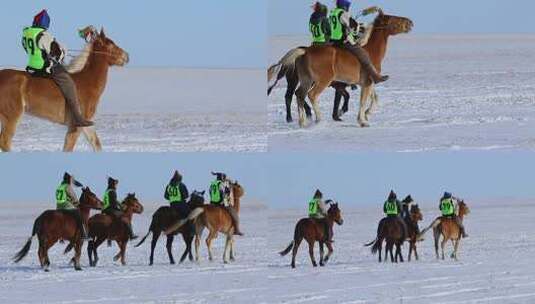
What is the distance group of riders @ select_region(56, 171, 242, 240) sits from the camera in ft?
58.4

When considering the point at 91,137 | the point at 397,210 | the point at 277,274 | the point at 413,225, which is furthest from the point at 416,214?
the point at 91,137

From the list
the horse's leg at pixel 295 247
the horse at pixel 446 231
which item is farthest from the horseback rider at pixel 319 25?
the horse at pixel 446 231

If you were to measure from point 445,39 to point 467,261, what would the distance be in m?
5.57

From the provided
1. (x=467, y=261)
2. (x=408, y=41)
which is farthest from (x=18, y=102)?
(x=408, y=41)

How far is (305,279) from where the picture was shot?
57.9 feet

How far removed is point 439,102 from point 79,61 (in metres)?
5.19

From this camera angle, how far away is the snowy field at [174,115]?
17812 mm

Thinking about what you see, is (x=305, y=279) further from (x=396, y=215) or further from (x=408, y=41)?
(x=408, y=41)

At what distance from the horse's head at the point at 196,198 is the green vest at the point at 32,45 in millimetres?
2623

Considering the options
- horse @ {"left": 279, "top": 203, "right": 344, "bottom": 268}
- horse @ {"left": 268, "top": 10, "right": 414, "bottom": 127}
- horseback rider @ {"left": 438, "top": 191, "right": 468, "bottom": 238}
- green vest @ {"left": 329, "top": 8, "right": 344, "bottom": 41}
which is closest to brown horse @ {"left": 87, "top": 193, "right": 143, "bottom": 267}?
horse @ {"left": 279, "top": 203, "right": 344, "bottom": 268}

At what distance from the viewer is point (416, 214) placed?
19.3 meters

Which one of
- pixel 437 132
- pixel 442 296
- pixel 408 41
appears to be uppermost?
pixel 408 41

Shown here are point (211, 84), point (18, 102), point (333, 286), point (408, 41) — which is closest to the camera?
point (18, 102)

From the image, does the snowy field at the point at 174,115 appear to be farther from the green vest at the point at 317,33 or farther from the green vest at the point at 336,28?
the green vest at the point at 336,28
